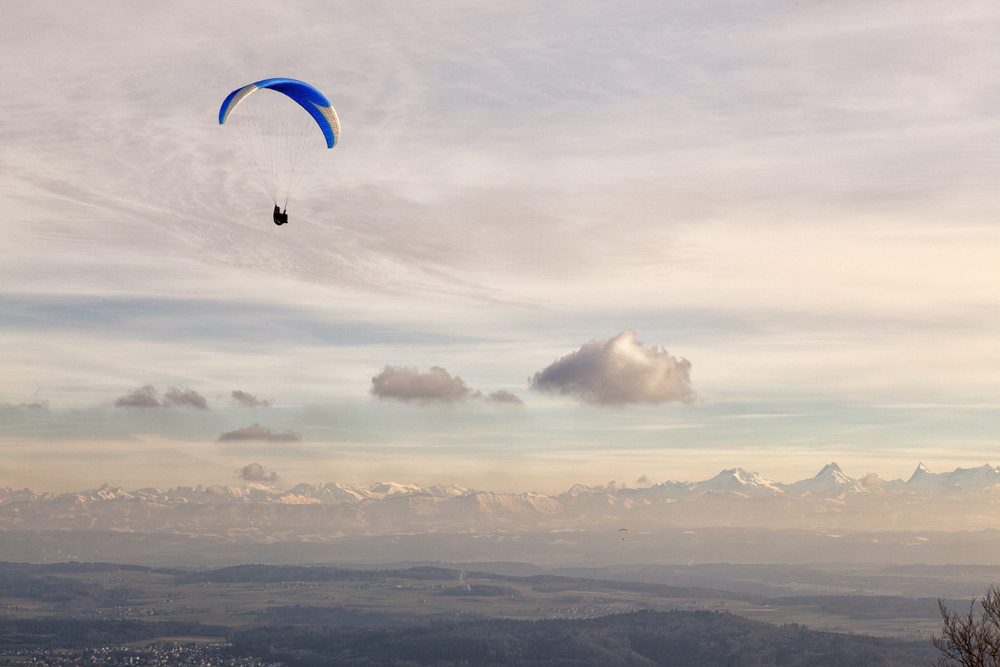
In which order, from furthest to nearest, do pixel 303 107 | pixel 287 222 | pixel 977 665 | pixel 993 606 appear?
pixel 303 107 → pixel 287 222 → pixel 993 606 → pixel 977 665

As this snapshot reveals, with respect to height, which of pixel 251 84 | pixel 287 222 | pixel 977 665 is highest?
pixel 251 84

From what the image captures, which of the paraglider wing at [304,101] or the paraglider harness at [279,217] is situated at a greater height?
the paraglider wing at [304,101]

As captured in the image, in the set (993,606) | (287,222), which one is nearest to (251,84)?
(287,222)

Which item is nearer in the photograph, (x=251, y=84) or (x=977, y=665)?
(x=977, y=665)

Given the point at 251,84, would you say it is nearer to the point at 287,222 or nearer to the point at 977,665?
the point at 287,222

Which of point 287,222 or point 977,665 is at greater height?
point 287,222

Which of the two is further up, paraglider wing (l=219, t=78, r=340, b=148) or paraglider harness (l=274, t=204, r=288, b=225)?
paraglider wing (l=219, t=78, r=340, b=148)

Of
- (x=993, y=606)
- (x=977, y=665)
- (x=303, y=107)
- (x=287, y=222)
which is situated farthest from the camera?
(x=303, y=107)
